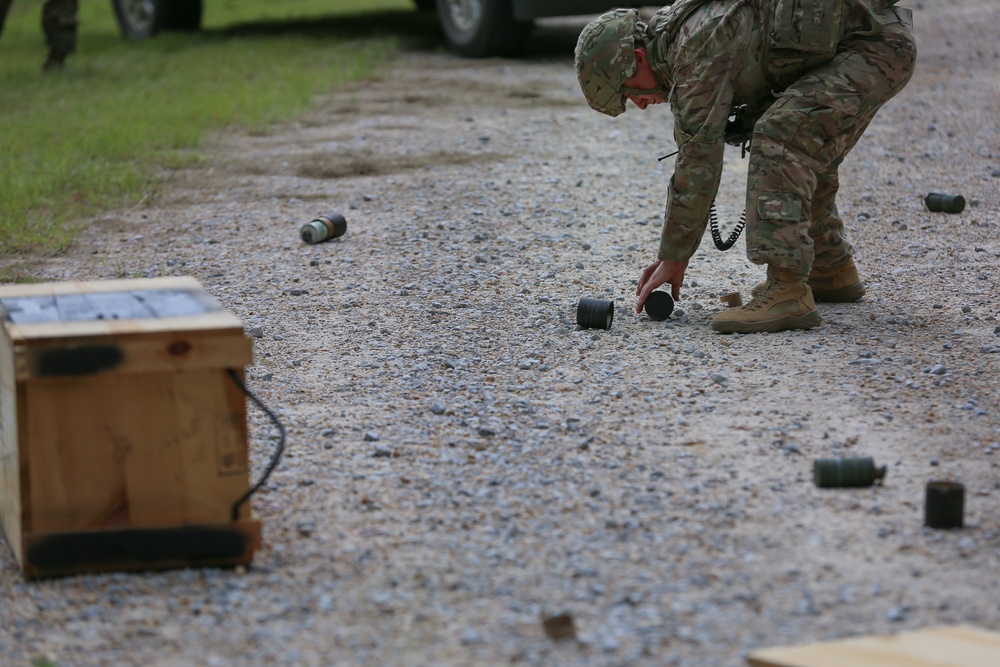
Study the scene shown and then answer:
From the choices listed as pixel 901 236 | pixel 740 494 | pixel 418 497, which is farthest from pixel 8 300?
pixel 901 236

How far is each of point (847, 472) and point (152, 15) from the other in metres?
12.5

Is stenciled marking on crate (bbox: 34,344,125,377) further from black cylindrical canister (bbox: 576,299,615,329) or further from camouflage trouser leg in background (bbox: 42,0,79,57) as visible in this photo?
camouflage trouser leg in background (bbox: 42,0,79,57)

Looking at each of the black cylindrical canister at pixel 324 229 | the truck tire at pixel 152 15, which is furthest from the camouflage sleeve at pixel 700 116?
the truck tire at pixel 152 15

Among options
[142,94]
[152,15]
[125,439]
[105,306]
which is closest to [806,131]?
[105,306]

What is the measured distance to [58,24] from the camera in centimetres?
1148

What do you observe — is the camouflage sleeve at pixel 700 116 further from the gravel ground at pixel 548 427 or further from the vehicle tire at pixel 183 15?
the vehicle tire at pixel 183 15

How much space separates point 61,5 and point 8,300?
9.39m

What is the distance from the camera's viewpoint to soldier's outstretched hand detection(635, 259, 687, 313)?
4570mm

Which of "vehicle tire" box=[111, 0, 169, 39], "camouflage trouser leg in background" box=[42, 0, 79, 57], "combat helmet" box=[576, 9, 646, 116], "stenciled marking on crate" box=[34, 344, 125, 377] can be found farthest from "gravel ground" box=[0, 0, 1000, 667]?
"vehicle tire" box=[111, 0, 169, 39]

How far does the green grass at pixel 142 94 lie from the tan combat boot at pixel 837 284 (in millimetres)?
3578

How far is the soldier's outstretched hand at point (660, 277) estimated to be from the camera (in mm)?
4570

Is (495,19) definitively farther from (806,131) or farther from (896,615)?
(896,615)

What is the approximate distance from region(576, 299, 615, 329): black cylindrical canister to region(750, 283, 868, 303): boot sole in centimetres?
66

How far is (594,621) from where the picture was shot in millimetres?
2627
